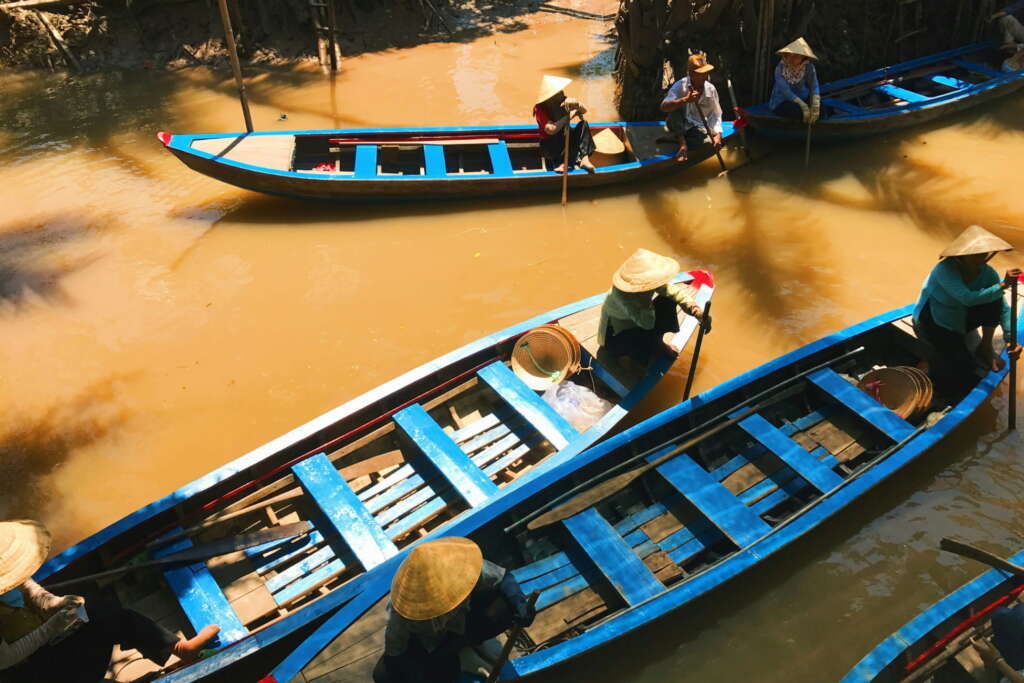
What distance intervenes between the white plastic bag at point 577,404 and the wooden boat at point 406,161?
140 inches

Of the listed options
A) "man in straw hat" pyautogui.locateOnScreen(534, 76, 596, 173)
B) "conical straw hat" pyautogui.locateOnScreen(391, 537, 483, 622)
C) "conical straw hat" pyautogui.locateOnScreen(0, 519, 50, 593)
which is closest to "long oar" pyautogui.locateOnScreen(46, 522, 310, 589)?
"conical straw hat" pyautogui.locateOnScreen(0, 519, 50, 593)

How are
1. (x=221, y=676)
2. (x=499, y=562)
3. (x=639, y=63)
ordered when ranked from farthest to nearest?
(x=639, y=63)
(x=499, y=562)
(x=221, y=676)

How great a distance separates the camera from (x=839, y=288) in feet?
24.4

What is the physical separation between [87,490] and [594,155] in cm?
648

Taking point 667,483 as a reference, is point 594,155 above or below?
above

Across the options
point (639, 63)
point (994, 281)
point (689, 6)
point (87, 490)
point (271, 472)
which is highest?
point (689, 6)

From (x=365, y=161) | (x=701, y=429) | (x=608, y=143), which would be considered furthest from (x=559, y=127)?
(x=701, y=429)

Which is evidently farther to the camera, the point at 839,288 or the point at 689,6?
the point at 689,6

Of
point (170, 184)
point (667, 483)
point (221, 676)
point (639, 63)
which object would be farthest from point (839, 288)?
point (170, 184)

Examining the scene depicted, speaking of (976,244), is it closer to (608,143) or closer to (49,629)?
(608,143)

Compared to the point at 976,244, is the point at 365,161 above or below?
below

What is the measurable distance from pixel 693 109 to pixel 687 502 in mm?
5525

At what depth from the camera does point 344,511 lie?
4.78 metres

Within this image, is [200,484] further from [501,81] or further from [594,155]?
[501,81]
